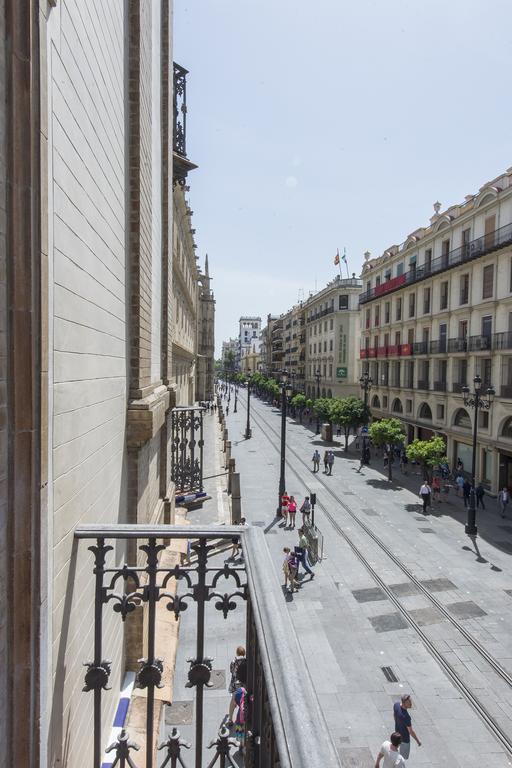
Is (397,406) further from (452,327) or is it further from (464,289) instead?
(464,289)

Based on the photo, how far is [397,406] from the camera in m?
34.5

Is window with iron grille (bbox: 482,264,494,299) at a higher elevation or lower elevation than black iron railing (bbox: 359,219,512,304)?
lower

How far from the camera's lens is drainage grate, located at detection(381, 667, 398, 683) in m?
8.42

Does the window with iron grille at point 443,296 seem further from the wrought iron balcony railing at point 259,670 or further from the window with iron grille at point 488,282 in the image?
the wrought iron balcony railing at point 259,670

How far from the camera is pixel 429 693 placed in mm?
8117

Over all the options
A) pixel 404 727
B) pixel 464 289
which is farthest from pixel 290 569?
pixel 464 289

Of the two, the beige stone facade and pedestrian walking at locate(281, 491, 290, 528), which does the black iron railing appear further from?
pedestrian walking at locate(281, 491, 290, 528)

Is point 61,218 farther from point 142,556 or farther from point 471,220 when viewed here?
point 471,220

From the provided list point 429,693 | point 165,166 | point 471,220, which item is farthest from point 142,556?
point 471,220

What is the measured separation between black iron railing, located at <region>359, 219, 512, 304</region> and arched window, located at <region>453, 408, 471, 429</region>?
822cm

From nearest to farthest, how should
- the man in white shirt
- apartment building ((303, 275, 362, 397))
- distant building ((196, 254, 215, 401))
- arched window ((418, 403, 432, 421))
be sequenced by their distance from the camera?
the man in white shirt, arched window ((418, 403, 432, 421)), apartment building ((303, 275, 362, 397)), distant building ((196, 254, 215, 401))

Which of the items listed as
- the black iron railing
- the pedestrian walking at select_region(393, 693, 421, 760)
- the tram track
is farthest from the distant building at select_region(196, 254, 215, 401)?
the pedestrian walking at select_region(393, 693, 421, 760)

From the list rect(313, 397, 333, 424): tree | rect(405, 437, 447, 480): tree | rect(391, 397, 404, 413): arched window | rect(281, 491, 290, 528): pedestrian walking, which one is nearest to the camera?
rect(281, 491, 290, 528): pedestrian walking

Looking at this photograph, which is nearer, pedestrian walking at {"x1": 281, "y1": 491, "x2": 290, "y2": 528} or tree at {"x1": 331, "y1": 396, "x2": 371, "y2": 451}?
pedestrian walking at {"x1": 281, "y1": 491, "x2": 290, "y2": 528}
